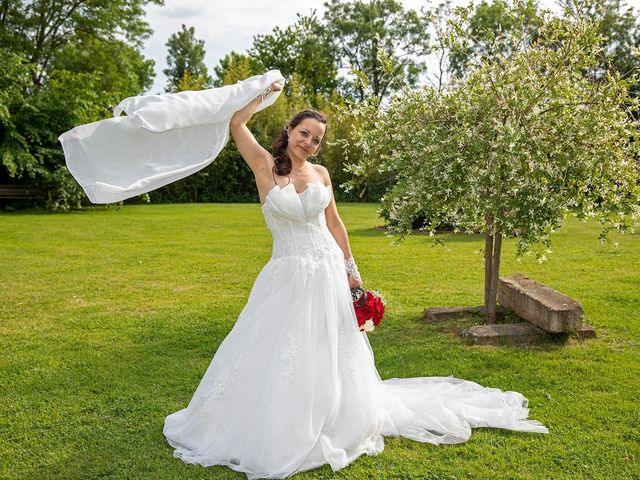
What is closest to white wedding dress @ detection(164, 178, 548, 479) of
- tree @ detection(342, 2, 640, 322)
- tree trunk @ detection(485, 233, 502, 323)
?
tree @ detection(342, 2, 640, 322)

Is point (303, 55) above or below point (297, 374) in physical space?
above

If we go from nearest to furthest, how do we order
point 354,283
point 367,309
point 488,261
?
point 367,309, point 354,283, point 488,261

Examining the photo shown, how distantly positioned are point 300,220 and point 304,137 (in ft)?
1.94

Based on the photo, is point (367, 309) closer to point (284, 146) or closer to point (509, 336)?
point (284, 146)

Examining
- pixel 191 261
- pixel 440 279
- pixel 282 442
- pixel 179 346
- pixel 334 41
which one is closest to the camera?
pixel 282 442

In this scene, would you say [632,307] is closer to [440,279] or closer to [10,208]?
[440,279]

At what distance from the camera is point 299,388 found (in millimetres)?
4016

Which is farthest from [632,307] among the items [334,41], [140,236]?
[334,41]

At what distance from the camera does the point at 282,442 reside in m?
3.87

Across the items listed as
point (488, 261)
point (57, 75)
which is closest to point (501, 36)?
point (488, 261)

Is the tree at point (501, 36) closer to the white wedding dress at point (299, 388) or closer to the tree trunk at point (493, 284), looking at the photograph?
the tree trunk at point (493, 284)

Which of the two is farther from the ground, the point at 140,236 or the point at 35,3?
the point at 35,3

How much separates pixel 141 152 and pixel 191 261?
7.90 meters

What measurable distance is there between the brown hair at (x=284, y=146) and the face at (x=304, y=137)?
0.03m
